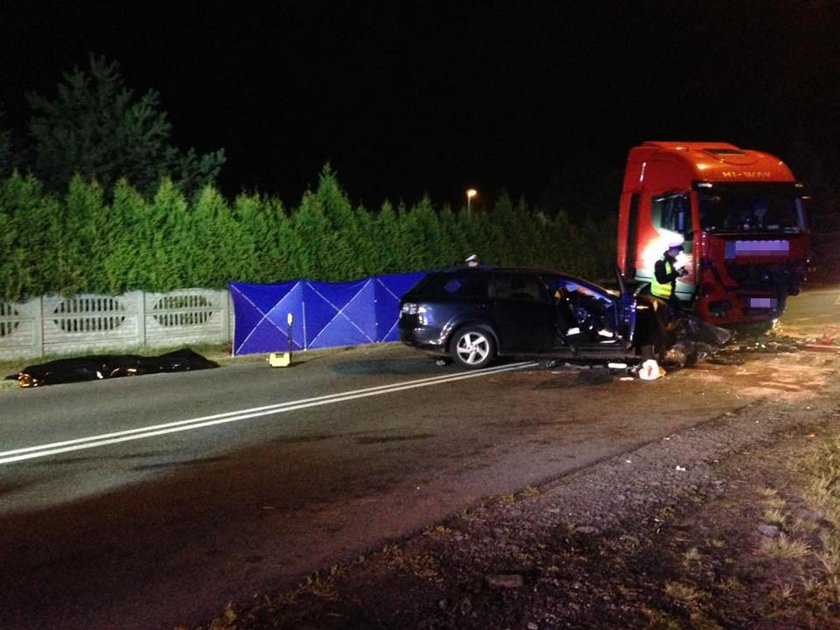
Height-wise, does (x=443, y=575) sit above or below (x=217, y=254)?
below

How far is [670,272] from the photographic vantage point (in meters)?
15.0

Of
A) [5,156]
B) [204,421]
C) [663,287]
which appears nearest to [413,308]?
[204,421]

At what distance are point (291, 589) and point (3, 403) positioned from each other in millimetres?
7973

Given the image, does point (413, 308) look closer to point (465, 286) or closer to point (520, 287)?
point (465, 286)

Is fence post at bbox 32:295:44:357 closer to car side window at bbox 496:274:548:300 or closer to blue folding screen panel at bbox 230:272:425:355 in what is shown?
blue folding screen panel at bbox 230:272:425:355

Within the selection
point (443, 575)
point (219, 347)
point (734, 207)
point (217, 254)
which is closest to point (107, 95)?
point (217, 254)

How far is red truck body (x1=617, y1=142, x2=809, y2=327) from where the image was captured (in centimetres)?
1455

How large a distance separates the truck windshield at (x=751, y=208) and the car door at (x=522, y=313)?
3614mm

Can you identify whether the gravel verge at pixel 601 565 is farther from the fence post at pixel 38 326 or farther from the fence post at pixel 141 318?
the fence post at pixel 141 318

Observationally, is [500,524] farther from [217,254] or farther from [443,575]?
[217,254]

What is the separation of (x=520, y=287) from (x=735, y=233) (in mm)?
4236

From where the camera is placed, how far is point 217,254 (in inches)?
740

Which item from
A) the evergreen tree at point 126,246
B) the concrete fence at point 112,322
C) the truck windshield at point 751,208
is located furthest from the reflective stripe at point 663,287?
the evergreen tree at point 126,246

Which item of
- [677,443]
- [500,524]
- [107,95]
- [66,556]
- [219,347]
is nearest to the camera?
[66,556]
